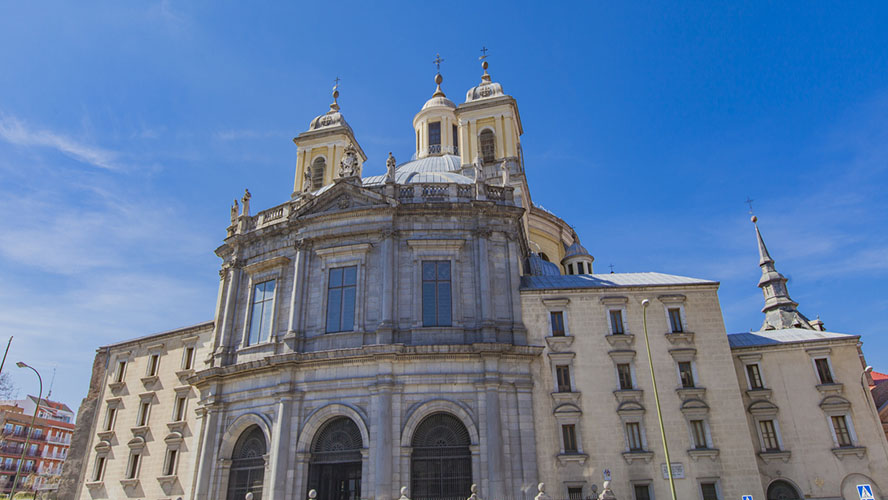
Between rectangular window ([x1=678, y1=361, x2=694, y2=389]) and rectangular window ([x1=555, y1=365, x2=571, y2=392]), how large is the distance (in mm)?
5023

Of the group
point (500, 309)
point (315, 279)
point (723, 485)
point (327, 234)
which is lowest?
point (723, 485)

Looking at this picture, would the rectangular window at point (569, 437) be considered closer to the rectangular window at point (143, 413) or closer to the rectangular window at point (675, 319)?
the rectangular window at point (675, 319)

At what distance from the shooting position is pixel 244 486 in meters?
25.7

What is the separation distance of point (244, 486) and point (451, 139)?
102ft

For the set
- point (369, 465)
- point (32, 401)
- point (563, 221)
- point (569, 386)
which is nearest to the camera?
point (369, 465)

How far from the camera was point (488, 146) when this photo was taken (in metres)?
42.6

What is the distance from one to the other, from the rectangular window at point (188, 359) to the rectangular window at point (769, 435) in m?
30.0

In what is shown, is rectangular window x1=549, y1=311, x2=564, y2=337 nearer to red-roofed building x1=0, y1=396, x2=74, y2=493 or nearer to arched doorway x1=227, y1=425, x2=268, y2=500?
arched doorway x1=227, y1=425, x2=268, y2=500

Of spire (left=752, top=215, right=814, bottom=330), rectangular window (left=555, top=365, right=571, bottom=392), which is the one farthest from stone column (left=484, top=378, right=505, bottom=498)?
spire (left=752, top=215, right=814, bottom=330)

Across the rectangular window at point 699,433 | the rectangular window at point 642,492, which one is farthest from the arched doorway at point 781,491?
the rectangular window at point 642,492

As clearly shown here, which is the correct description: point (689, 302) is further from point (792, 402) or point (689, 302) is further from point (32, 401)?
point (32, 401)

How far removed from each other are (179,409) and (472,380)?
18.4 meters

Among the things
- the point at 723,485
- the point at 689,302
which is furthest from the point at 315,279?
the point at 723,485

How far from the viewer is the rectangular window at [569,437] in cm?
2362
